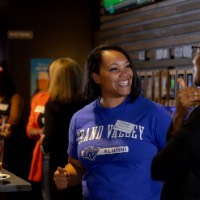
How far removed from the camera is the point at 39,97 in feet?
19.7

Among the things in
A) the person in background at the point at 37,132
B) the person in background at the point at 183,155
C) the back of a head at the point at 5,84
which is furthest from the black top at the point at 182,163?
the back of a head at the point at 5,84

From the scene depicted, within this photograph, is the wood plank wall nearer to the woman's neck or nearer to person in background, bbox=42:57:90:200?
person in background, bbox=42:57:90:200

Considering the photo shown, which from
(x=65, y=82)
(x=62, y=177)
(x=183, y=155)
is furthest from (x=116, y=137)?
(x=65, y=82)

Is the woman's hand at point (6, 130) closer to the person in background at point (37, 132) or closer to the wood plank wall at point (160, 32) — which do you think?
the person in background at point (37, 132)

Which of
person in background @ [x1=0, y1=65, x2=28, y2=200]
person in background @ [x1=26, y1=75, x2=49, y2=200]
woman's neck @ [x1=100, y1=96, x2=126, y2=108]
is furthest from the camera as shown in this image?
person in background @ [x1=0, y1=65, x2=28, y2=200]

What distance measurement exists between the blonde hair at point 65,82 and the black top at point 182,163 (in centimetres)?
268

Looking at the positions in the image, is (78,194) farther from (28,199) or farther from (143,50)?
(28,199)

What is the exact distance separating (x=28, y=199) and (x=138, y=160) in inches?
175

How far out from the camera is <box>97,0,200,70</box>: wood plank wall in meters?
4.75

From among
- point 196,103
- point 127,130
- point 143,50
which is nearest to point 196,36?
point 143,50

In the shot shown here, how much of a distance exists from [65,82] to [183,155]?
2.91 metres

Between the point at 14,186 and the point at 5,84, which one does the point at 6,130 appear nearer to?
the point at 5,84

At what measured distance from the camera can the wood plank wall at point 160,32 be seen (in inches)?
187

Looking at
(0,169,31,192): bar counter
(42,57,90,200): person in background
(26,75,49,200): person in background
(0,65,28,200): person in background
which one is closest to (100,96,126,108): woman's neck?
(0,169,31,192): bar counter
